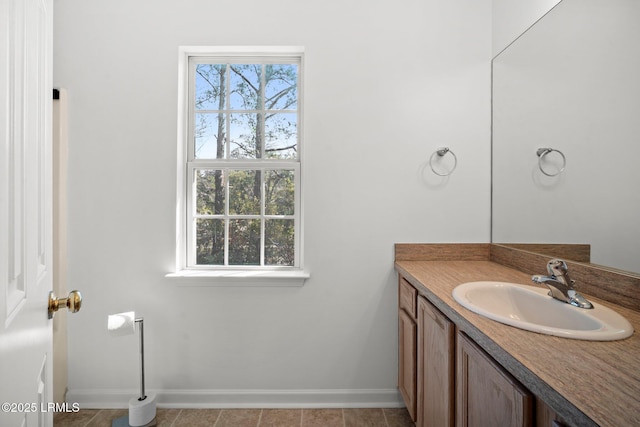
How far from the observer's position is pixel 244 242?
2.06 meters

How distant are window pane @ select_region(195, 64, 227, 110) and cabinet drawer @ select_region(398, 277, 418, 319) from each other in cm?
161

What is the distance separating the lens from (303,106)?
1.95 m

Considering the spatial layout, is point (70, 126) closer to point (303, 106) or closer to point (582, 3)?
point (303, 106)

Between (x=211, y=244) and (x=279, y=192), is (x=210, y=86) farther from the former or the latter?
(x=211, y=244)

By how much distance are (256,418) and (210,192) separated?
4.54ft

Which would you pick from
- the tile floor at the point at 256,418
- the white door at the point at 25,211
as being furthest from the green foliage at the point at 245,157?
the white door at the point at 25,211

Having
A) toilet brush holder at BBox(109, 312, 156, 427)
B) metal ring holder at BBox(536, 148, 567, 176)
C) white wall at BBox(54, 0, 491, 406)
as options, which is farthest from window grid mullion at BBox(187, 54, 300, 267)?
metal ring holder at BBox(536, 148, 567, 176)

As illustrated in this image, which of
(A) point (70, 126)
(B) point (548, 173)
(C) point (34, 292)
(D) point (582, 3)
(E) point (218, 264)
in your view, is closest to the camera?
(C) point (34, 292)

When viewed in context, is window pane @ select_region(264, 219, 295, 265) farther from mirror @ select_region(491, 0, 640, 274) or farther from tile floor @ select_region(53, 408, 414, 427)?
mirror @ select_region(491, 0, 640, 274)

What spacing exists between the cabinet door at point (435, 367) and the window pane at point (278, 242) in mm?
911

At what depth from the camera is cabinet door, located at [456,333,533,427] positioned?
2.47 feet

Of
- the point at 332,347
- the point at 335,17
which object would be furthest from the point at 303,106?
the point at 332,347

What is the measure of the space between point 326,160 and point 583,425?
1604mm

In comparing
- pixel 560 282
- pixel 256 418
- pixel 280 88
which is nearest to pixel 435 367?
pixel 560 282
